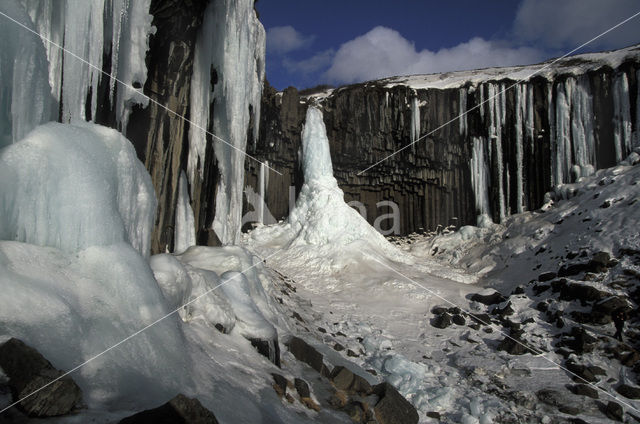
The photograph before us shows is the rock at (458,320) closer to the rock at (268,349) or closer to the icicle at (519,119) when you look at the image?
the rock at (268,349)

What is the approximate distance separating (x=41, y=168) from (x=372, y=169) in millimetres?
19222

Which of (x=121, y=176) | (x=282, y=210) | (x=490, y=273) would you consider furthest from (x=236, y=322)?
(x=282, y=210)

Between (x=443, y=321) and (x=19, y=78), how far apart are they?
10156 mm

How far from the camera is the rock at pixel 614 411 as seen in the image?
7.14 metres

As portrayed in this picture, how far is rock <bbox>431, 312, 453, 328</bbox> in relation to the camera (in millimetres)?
11508

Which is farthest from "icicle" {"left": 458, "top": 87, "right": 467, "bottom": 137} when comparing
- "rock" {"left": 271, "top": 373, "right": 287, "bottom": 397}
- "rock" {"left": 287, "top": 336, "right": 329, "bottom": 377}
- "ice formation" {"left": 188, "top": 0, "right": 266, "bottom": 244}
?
"rock" {"left": 271, "top": 373, "right": 287, "bottom": 397}

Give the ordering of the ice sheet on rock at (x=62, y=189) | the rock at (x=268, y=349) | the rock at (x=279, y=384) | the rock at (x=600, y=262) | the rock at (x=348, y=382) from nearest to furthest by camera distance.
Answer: the ice sheet on rock at (x=62, y=189) → the rock at (x=279, y=384) → the rock at (x=268, y=349) → the rock at (x=348, y=382) → the rock at (x=600, y=262)

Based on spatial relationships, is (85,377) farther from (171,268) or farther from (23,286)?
A: (171,268)

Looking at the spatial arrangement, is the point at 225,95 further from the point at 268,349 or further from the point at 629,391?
the point at 629,391

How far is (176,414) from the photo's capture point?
3197mm

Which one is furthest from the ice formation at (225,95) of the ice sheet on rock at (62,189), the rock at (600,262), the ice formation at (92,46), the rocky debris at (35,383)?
the rock at (600,262)

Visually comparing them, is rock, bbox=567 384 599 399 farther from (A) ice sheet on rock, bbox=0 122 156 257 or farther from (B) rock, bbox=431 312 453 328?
(A) ice sheet on rock, bbox=0 122 156 257

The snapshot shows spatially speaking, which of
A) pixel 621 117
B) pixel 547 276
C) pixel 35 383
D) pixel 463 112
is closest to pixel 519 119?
pixel 463 112

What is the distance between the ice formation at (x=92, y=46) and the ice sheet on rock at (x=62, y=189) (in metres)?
1.59
